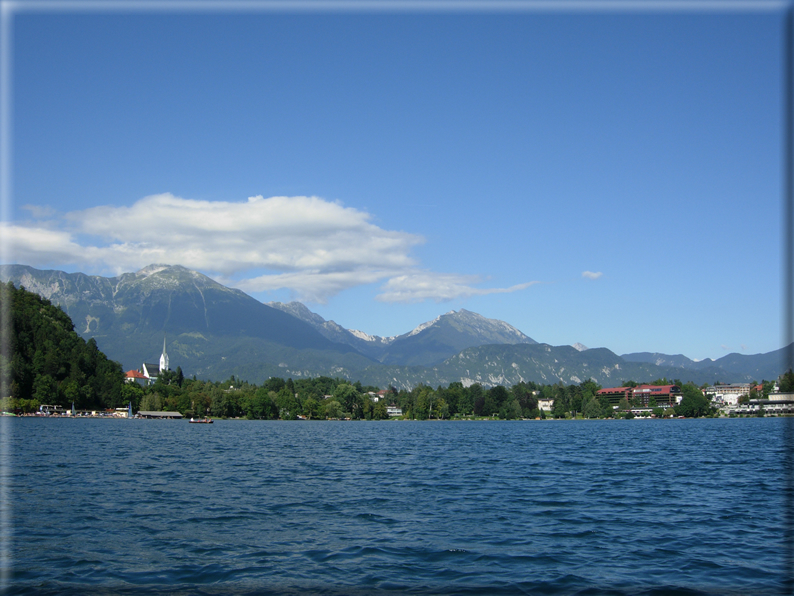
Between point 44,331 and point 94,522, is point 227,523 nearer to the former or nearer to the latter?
point 94,522

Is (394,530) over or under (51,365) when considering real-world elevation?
under

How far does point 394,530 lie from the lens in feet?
77.5

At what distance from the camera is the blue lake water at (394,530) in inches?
671

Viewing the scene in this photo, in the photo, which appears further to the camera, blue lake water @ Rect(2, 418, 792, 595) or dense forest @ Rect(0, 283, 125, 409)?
dense forest @ Rect(0, 283, 125, 409)

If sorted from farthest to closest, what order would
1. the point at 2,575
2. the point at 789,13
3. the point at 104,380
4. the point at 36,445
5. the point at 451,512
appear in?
the point at 104,380, the point at 36,445, the point at 451,512, the point at 2,575, the point at 789,13

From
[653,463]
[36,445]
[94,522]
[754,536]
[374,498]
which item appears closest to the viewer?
[754,536]

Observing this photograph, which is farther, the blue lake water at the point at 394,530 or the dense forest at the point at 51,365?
the dense forest at the point at 51,365

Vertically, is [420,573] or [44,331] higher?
[44,331]

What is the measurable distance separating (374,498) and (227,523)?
8981mm

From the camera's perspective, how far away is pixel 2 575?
17359 millimetres

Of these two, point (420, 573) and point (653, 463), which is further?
point (653, 463)

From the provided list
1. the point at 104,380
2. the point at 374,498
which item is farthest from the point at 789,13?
the point at 104,380

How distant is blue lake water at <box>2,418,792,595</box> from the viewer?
Result: 17031mm

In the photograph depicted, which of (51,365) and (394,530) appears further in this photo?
(51,365)
